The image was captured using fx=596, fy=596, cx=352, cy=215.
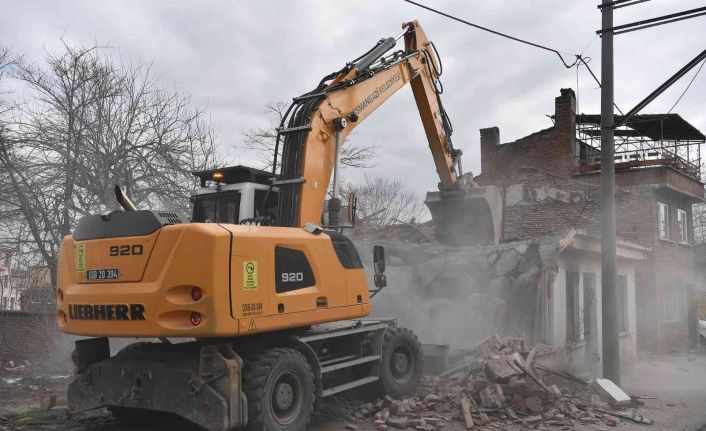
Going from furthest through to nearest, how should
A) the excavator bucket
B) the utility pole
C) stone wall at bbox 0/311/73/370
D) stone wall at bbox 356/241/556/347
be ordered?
the excavator bucket, stone wall at bbox 0/311/73/370, stone wall at bbox 356/241/556/347, the utility pole

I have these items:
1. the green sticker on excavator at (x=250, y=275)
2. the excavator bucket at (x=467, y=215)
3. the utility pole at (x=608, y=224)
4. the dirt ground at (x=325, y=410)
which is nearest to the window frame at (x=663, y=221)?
the dirt ground at (x=325, y=410)

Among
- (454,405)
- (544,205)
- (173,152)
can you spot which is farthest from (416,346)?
(544,205)

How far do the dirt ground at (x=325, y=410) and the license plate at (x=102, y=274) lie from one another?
209 centimetres

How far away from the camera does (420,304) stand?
12.3 m

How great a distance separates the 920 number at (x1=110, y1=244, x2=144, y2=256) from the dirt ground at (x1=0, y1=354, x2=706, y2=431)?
7.82ft

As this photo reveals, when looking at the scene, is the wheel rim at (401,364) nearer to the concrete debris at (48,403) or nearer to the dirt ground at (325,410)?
the dirt ground at (325,410)

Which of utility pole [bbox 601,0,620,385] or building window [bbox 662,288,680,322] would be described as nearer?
utility pole [bbox 601,0,620,385]

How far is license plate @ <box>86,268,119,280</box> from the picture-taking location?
19.5 ft

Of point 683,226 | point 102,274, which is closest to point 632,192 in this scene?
point 683,226

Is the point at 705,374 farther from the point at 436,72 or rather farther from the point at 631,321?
the point at 436,72

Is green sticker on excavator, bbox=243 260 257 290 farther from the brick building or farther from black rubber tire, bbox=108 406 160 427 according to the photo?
the brick building

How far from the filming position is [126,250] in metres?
5.88

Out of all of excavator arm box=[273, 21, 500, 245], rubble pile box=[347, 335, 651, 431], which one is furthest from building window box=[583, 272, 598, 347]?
excavator arm box=[273, 21, 500, 245]

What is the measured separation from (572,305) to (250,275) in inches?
403
